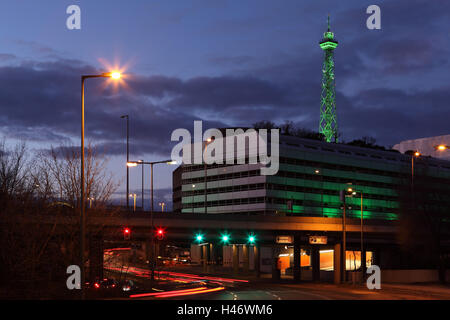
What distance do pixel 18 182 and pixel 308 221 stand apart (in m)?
40.7

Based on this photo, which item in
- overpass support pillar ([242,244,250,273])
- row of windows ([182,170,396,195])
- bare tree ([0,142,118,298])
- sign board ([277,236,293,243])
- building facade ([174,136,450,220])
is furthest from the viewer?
row of windows ([182,170,396,195])

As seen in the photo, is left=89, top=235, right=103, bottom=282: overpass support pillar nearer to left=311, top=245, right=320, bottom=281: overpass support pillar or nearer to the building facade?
left=311, top=245, right=320, bottom=281: overpass support pillar

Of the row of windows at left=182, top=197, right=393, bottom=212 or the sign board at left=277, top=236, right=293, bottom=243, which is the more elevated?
the row of windows at left=182, top=197, right=393, bottom=212

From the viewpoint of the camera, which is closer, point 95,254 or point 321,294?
point 95,254

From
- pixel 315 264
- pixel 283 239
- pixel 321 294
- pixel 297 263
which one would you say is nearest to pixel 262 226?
pixel 283 239

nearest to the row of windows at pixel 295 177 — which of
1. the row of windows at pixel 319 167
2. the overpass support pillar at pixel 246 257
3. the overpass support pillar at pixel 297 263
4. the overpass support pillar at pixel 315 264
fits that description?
the row of windows at pixel 319 167

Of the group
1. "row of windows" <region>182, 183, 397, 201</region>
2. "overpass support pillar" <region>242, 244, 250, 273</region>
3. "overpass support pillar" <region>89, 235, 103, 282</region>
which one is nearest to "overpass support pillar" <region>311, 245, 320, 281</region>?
"overpass support pillar" <region>242, 244, 250, 273</region>

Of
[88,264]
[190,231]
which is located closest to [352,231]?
[190,231]

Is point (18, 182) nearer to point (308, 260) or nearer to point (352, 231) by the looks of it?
point (352, 231)

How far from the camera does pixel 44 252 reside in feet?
114

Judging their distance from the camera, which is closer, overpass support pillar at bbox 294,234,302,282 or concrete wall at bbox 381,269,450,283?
concrete wall at bbox 381,269,450,283

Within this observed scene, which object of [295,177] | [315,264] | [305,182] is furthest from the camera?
[305,182]

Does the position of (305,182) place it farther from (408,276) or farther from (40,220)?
(40,220)

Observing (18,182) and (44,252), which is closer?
(44,252)
